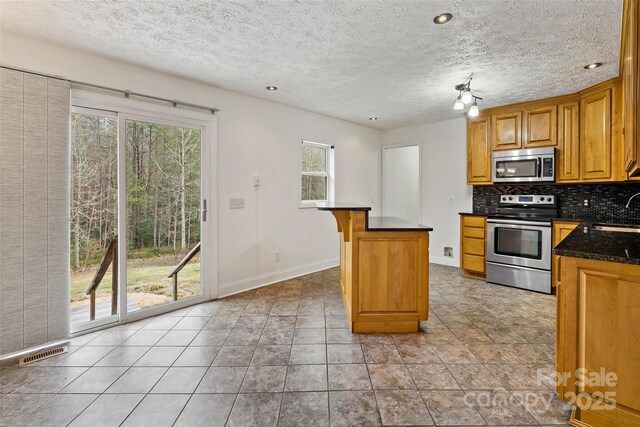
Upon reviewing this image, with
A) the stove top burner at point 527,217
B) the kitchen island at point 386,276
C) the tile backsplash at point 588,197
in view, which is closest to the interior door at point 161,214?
the kitchen island at point 386,276

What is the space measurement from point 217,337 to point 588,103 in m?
4.75

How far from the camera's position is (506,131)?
4.13 metres

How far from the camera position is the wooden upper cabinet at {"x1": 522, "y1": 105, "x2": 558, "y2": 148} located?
148 inches

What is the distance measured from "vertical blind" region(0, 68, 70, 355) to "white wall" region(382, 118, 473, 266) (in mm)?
4834

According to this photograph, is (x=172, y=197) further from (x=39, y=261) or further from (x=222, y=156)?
(x=39, y=261)

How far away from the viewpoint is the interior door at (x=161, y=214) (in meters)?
2.85

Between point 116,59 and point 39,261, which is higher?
point 116,59

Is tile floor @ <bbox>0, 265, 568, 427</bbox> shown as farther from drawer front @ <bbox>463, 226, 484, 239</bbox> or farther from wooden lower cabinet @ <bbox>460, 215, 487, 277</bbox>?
drawer front @ <bbox>463, 226, 484, 239</bbox>

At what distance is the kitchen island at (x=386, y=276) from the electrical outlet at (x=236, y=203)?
4.92ft

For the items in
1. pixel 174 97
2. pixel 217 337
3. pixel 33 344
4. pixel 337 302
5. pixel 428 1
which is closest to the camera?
pixel 428 1

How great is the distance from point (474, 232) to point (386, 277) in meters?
2.38

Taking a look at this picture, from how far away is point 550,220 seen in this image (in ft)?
11.8

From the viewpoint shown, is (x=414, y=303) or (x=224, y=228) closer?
(x=414, y=303)

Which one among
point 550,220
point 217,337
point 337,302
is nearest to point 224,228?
point 217,337
